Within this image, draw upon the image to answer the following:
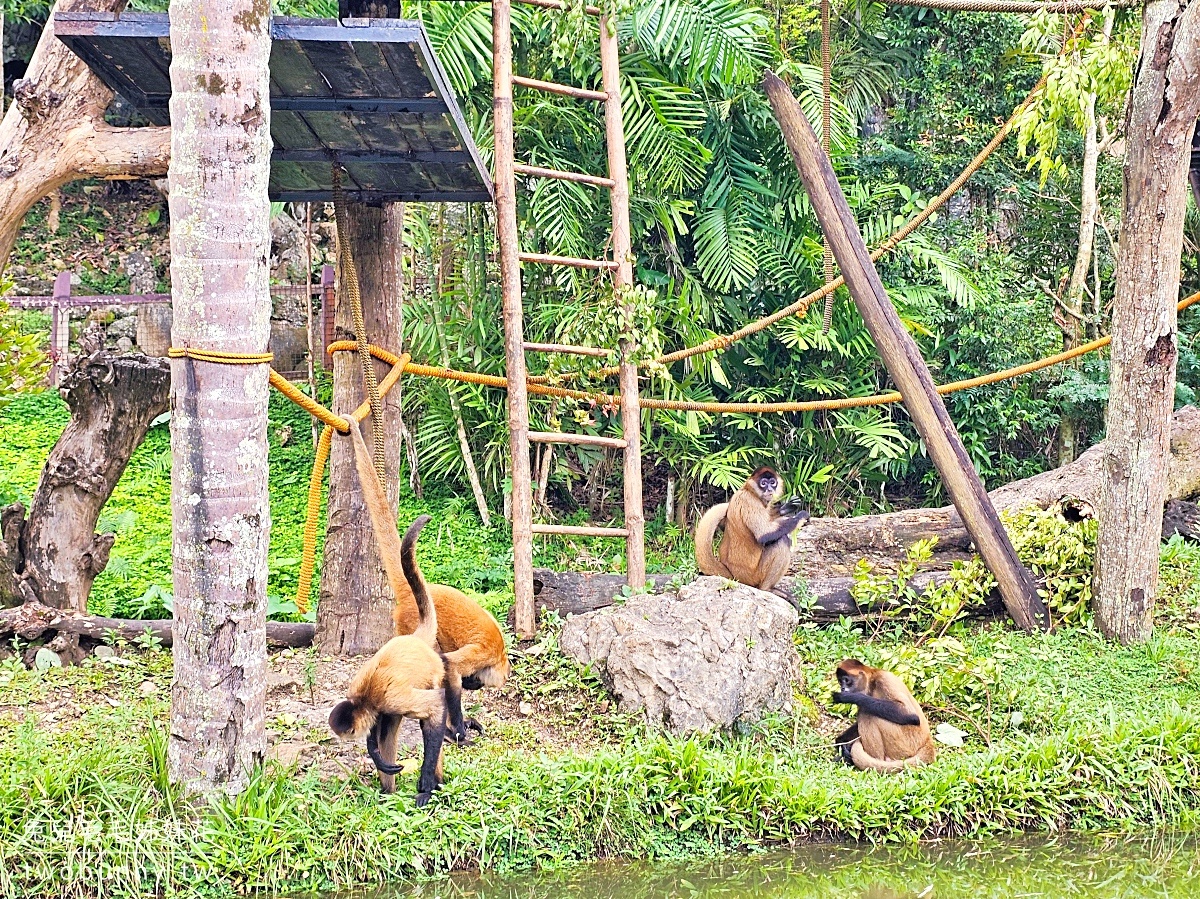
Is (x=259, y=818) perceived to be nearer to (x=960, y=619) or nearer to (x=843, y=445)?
(x=960, y=619)

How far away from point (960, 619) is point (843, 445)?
10.4 ft

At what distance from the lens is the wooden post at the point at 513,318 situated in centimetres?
602

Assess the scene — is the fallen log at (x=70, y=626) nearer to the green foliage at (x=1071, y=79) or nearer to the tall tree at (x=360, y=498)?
the tall tree at (x=360, y=498)

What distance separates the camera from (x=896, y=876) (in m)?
4.39

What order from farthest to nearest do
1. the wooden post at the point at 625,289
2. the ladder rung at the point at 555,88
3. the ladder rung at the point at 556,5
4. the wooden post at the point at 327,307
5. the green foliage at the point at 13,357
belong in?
the wooden post at the point at 327,307
the green foliage at the point at 13,357
the wooden post at the point at 625,289
the ladder rung at the point at 555,88
the ladder rung at the point at 556,5

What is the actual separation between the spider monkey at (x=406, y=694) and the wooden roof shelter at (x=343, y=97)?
1.73 meters

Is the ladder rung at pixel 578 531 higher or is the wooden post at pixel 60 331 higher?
the wooden post at pixel 60 331

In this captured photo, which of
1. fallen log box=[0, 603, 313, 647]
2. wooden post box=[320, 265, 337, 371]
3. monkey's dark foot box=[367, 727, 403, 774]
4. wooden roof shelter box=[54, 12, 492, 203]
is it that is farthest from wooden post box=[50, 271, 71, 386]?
monkey's dark foot box=[367, 727, 403, 774]

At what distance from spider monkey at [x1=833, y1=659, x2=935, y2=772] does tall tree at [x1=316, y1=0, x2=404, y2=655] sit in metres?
2.46

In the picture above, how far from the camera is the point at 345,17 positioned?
4.29m

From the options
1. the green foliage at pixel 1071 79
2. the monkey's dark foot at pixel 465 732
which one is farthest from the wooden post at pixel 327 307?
the green foliage at pixel 1071 79

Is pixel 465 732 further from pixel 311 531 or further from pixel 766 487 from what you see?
pixel 766 487

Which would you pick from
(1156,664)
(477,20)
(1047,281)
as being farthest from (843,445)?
(477,20)

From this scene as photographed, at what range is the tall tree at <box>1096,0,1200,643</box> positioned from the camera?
6.26m
